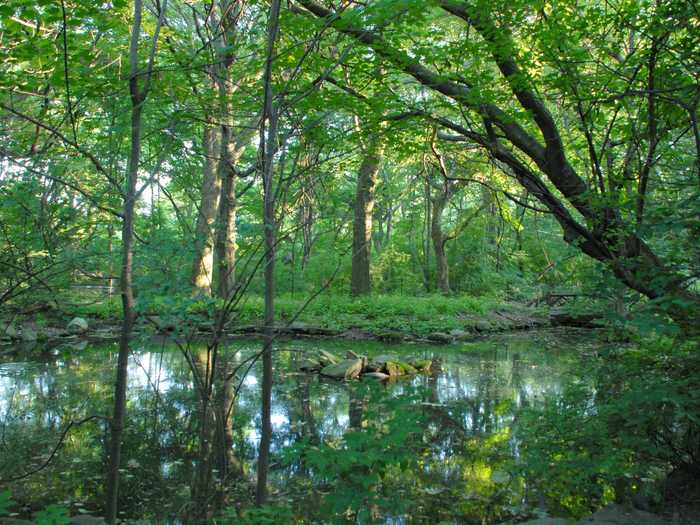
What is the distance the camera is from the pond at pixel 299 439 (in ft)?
9.84

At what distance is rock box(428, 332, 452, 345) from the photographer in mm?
14127

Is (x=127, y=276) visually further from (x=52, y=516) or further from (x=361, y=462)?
(x=361, y=462)

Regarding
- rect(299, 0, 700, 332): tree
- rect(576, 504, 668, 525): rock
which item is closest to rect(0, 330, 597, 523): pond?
rect(576, 504, 668, 525): rock

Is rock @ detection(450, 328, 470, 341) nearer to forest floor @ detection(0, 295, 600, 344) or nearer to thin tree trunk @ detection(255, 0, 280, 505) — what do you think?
forest floor @ detection(0, 295, 600, 344)

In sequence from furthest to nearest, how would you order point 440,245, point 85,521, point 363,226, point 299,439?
point 440,245 → point 363,226 → point 299,439 → point 85,521

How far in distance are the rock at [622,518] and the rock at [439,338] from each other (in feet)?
34.3

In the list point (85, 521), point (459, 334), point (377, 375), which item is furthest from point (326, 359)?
point (85, 521)

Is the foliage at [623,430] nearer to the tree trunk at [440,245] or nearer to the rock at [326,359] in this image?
the rock at [326,359]

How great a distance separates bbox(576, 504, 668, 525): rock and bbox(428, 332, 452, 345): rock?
10465 millimetres

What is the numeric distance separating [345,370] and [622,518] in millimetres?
6104

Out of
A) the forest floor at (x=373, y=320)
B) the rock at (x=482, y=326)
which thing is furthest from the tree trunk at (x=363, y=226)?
the rock at (x=482, y=326)

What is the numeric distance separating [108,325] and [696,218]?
15.3 m

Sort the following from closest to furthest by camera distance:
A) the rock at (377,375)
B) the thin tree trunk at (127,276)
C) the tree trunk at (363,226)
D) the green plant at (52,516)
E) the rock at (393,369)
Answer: the green plant at (52,516), the thin tree trunk at (127,276), the rock at (377,375), the rock at (393,369), the tree trunk at (363,226)

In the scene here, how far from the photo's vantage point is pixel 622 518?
347cm
